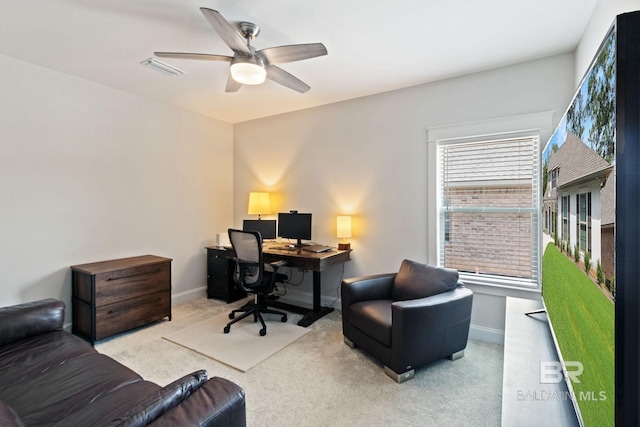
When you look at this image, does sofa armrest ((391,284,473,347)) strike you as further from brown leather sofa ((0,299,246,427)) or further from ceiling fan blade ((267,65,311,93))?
ceiling fan blade ((267,65,311,93))

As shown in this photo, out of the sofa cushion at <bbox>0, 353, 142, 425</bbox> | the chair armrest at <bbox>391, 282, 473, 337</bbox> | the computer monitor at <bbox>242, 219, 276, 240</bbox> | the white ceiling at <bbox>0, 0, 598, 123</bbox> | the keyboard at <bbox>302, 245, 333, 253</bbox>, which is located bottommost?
the sofa cushion at <bbox>0, 353, 142, 425</bbox>

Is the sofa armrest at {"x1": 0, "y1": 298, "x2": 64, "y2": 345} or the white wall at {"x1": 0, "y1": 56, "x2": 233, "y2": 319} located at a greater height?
the white wall at {"x1": 0, "y1": 56, "x2": 233, "y2": 319}

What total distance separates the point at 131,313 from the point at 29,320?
1.24 meters

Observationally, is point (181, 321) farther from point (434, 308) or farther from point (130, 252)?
point (434, 308)

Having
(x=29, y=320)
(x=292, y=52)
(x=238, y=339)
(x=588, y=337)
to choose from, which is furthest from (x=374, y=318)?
Result: (x=29, y=320)

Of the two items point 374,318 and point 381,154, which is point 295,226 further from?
point 374,318

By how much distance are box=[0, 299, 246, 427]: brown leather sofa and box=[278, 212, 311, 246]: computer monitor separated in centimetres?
236

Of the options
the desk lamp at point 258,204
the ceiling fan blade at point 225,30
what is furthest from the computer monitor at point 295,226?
the ceiling fan blade at point 225,30

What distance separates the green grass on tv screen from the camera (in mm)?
717

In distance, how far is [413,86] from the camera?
130 inches

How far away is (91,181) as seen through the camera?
3301mm

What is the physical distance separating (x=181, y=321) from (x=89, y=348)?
5.41 feet

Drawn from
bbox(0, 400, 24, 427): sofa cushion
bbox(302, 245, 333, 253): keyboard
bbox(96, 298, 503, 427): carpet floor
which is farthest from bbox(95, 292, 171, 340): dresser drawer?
bbox(0, 400, 24, 427): sofa cushion

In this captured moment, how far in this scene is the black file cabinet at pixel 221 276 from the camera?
13.6 ft
